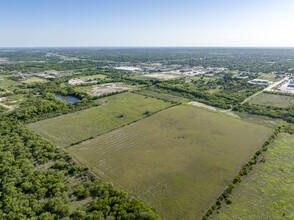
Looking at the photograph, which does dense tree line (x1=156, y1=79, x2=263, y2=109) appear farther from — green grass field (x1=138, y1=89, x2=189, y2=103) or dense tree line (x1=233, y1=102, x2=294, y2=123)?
dense tree line (x1=233, y1=102, x2=294, y2=123)

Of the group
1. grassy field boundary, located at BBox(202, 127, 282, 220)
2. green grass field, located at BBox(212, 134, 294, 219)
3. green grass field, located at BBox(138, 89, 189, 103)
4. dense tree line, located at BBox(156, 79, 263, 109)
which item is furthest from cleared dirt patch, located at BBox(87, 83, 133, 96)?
green grass field, located at BBox(212, 134, 294, 219)

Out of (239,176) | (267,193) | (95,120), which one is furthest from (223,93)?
(267,193)

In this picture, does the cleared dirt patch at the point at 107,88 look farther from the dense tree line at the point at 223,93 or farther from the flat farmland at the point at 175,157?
the flat farmland at the point at 175,157

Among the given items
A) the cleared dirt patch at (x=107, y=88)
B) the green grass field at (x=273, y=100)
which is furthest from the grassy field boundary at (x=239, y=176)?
the cleared dirt patch at (x=107, y=88)

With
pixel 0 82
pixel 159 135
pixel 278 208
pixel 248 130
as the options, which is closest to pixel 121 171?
pixel 159 135

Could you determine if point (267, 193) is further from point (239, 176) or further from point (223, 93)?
point (223, 93)
